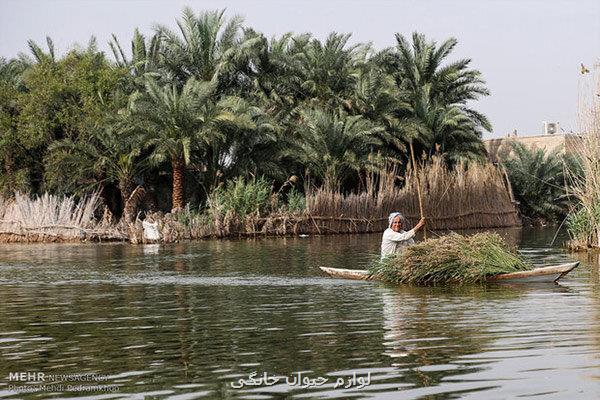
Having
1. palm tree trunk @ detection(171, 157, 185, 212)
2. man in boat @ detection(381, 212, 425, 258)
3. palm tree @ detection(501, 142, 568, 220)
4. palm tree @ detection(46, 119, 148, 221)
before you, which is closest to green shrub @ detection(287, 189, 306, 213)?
palm tree trunk @ detection(171, 157, 185, 212)

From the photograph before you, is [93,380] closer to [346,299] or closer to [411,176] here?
[346,299]

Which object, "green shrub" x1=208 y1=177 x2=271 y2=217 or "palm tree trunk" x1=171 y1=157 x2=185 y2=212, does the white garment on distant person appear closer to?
"green shrub" x1=208 y1=177 x2=271 y2=217

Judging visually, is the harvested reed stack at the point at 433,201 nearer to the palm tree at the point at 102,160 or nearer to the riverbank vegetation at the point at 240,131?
the riverbank vegetation at the point at 240,131

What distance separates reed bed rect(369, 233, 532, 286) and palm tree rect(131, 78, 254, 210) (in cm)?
2293

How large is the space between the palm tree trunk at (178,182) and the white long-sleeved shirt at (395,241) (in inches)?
938

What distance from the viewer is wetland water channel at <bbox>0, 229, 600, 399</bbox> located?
891 cm

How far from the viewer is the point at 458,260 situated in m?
17.6

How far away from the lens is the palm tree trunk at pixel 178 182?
4194cm

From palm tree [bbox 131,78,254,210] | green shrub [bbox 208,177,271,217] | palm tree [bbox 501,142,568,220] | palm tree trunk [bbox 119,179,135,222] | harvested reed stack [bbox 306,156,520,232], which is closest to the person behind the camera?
green shrub [bbox 208,177,271,217]

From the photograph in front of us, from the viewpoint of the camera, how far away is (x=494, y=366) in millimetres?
9477

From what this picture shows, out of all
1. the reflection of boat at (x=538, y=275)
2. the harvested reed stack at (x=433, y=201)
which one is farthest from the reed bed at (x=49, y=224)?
the reflection of boat at (x=538, y=275)

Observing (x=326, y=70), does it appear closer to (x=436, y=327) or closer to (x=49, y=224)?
(x=49, y=224)

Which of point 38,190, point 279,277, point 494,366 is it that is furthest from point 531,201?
point 494,366

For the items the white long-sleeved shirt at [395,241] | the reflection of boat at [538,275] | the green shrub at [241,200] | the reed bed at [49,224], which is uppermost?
the green shrub at [241,200]
